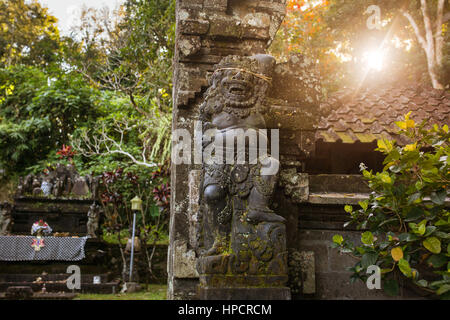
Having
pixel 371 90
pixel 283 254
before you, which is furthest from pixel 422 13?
pixel 283 254

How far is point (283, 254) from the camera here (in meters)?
2.73

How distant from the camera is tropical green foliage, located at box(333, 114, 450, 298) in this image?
285cm

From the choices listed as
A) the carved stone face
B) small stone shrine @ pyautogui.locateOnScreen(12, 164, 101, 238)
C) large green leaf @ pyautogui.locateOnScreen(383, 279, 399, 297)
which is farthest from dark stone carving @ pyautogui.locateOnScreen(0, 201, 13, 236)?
large green leaf @ pyautogui.locateOnScreen(383, 279, 399, 297)

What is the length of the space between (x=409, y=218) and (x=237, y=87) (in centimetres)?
163

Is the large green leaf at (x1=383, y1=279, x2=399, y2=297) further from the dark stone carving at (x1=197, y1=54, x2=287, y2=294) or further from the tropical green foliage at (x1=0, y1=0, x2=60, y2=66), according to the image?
the tropical green foliage at (x1=0, y1=0, x2=60, y2=66)

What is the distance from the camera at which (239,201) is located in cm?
293

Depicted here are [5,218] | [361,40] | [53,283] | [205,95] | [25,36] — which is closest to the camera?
[205,95]

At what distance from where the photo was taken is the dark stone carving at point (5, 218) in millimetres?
8734

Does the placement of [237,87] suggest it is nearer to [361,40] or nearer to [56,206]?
[56,206]

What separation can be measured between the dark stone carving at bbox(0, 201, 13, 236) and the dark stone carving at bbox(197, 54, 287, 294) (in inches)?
291

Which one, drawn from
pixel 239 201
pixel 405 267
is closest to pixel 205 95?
pixel 239 201

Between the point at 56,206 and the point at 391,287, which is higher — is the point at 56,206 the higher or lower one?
the higher one
